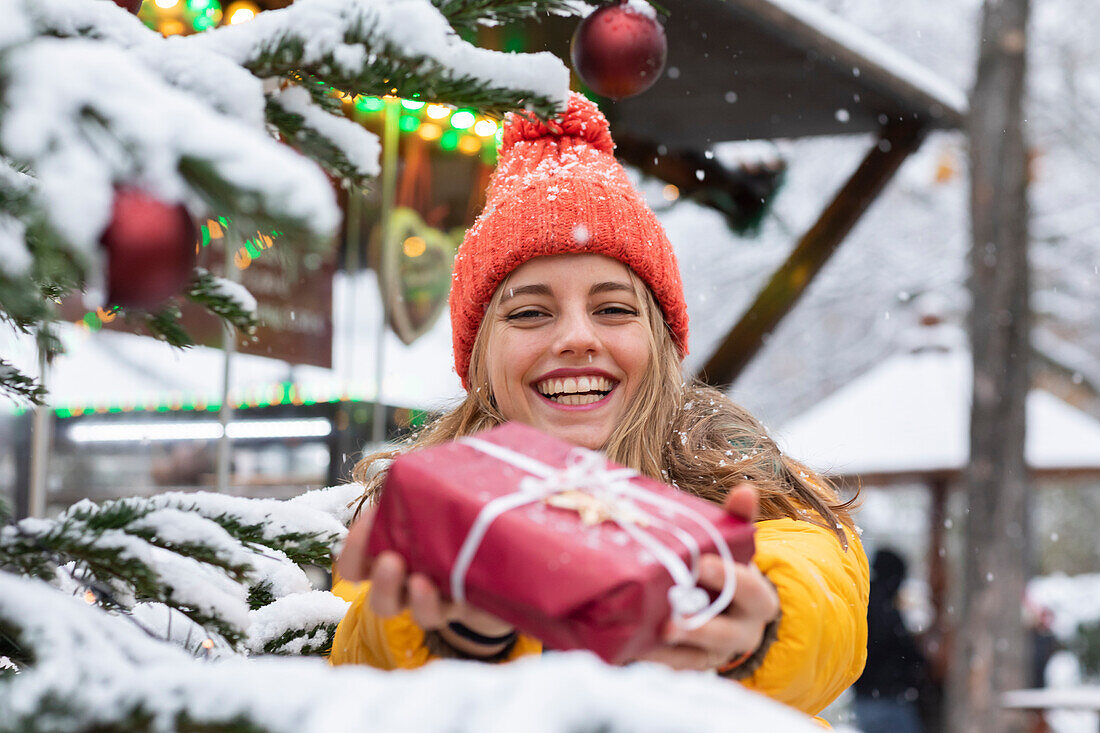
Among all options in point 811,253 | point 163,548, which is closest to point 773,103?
point 811,253

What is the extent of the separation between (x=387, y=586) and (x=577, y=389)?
1.04 meters

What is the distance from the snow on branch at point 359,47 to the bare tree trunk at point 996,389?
6253 mm

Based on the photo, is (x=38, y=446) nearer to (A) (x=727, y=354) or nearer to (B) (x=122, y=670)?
(A) (x=727, y=354)

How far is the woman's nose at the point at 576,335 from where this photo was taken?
6.21ft

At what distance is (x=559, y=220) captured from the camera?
2000mm

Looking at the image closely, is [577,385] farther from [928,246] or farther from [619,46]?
[928,246]

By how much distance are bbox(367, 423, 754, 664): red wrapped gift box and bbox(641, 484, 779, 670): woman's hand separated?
20mm

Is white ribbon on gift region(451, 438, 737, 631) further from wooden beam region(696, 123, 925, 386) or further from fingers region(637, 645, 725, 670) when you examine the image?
wooden beam region(696, 123, 925, 386)

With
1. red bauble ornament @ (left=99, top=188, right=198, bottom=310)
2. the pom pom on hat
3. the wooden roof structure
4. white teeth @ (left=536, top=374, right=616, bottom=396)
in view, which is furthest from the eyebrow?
the wooden roof structure

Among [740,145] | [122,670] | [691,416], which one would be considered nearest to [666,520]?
[122,670]

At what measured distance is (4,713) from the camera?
664 millimetres

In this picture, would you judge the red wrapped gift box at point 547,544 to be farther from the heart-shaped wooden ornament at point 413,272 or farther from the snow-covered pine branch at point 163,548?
the heart-shaped wooden ornament at point 413,272

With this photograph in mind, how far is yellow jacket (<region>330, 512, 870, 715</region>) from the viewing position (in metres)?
1.24

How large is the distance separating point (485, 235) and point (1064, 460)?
794 centimetres
